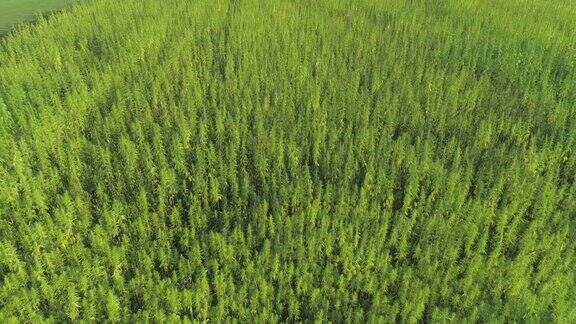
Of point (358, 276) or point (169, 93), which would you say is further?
point (169, 93)

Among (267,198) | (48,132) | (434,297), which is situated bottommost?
(434,297)

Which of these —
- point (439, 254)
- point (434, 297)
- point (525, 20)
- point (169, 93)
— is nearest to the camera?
point (434, 297)

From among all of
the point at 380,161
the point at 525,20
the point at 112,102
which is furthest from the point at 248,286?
the point at 525,20

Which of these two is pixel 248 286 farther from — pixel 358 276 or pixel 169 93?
pixel 169 93

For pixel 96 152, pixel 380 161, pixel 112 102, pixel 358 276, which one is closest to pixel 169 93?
pixel 112 102

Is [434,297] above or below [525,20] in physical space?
below

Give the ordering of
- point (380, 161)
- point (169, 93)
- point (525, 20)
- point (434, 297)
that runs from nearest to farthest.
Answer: point (434, 297)
point (380, 161)
point (169, 93)
point (525, 20)
